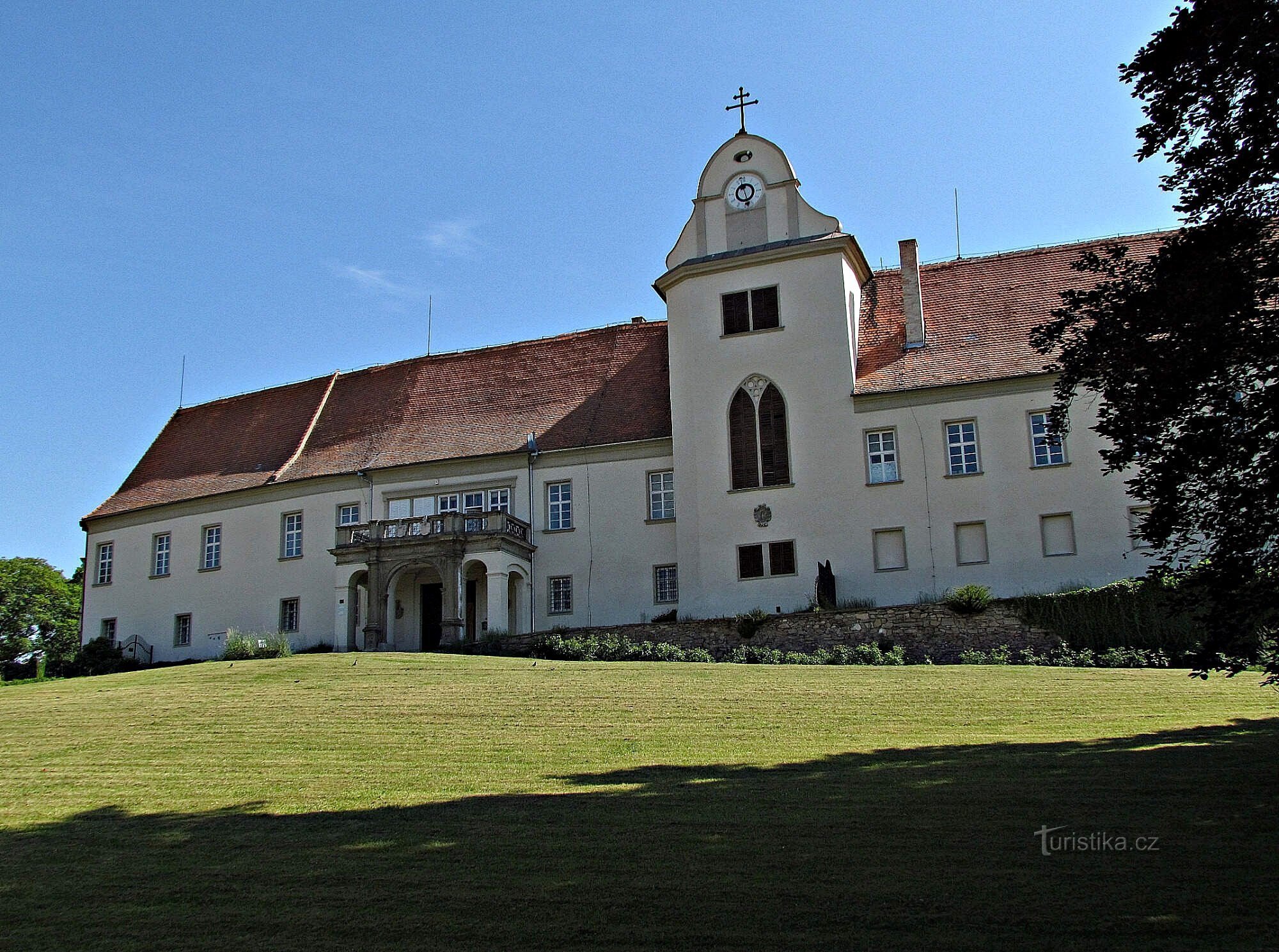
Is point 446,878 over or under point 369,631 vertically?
under

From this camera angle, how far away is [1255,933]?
24.3ft

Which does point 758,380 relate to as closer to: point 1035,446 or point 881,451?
point 881,451

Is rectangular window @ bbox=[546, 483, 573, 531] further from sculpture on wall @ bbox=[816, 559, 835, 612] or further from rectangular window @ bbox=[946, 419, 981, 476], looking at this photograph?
rectangular window @ bbox=[946, 419, 981, 476]

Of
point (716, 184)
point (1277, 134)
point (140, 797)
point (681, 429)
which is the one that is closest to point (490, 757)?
point (140, 797)

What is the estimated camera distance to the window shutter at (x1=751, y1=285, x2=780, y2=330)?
34438 mm

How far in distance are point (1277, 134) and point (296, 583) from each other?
33.5m

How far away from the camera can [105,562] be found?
149 ft

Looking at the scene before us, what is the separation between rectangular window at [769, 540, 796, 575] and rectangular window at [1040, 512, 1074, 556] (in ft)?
21.0

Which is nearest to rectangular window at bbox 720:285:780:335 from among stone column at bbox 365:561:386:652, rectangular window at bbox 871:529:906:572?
rectangular window at bbox 871:529:906:572

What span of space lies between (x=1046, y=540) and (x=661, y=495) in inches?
428

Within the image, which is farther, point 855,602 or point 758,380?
point 758,380

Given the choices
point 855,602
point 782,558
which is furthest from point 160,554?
point 855,602

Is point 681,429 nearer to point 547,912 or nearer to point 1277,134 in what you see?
point 1277,134

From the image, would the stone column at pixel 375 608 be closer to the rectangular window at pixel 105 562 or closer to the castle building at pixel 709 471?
the castle building at pixel 709 471
